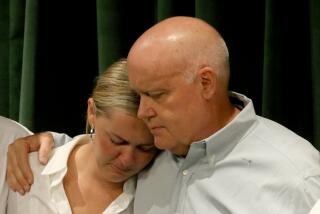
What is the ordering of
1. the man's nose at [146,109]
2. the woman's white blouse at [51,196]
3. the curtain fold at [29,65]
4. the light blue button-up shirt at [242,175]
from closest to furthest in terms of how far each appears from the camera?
1. the light blue button-up shirt at [242,175]
2. the man's nose at [146,109]
3. the woman's white blouse at [51,196]
4. the curtain fold at [29,65]

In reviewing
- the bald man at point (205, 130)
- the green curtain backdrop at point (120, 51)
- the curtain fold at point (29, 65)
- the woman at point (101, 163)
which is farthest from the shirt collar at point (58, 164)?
the curtain fold at point (29, 65)

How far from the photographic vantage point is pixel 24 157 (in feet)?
4.53

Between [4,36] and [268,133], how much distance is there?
1072 mm

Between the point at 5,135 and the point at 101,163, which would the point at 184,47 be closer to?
the point at 101,163

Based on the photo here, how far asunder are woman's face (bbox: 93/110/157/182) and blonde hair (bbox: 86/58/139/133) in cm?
1

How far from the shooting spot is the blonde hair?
1.28 metres

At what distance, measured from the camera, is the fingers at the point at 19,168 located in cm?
135

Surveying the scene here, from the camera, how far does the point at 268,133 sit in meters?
1.20

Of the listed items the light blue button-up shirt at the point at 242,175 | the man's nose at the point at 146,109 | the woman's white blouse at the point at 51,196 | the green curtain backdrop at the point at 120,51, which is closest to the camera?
the light blue button-up shirt at the point at 242,175

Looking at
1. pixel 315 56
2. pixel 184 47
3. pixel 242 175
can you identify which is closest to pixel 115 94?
pixel 184 47

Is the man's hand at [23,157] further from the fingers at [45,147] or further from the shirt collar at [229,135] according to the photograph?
the shirt collar at [229,135]

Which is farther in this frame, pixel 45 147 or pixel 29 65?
pixel 29 65

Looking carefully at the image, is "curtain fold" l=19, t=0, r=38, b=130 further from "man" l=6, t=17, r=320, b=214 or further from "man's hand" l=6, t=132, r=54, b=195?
"man" l=6, t=17, r=320, b=214

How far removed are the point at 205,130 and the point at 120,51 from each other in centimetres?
54
